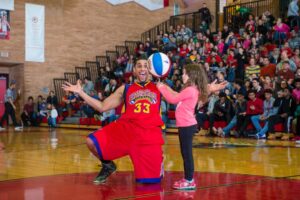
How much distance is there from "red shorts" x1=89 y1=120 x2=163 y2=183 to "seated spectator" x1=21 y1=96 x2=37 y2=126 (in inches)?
657

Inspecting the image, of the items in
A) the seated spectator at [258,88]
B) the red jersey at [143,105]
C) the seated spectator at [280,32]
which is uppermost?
the seated spectator at [280,32]

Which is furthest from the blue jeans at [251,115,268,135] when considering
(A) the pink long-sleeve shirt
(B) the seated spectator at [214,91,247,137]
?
(A) the pink long-sleeve shirt

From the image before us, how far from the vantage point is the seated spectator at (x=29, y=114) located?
857 inches

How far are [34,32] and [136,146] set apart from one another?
1823 cm

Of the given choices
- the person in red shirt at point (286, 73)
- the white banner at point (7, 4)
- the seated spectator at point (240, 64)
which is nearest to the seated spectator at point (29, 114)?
the white banner at point (7, 4)

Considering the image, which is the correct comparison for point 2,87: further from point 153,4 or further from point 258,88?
point 258,88

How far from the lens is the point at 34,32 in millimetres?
22734

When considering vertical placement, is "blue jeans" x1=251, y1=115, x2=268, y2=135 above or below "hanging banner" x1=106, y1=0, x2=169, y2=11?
below

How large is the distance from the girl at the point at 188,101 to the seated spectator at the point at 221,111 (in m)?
9.37

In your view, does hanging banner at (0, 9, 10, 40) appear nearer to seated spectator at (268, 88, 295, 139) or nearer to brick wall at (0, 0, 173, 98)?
brick wall at (0, 0, 173, 98)

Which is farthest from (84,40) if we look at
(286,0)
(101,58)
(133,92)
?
(133,92)

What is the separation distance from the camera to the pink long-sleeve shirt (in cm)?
541

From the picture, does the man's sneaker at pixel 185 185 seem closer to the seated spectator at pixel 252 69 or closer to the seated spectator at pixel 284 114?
the seated spectator at pixel 284 114

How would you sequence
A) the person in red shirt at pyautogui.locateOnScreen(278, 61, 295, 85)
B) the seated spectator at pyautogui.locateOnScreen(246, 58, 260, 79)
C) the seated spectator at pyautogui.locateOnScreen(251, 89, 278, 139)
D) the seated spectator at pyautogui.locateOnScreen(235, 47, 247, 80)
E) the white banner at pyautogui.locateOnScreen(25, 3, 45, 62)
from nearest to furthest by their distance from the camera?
the seated spectator at pyautogui.locateOnScreen(251, 89, 278, 139) → the person in red shirt at pyautogui.locateOnScreen(278, 61, 295, 85) → the seated spectator at pyautogui.locateOnScreen(246, 58, 260, 79) → the seated spectator at pyautogui.locateOnScreen(235, 47, 247, 80) → the white banner at pyautogui.locateOnScreen(25, 3, 45, 62)
